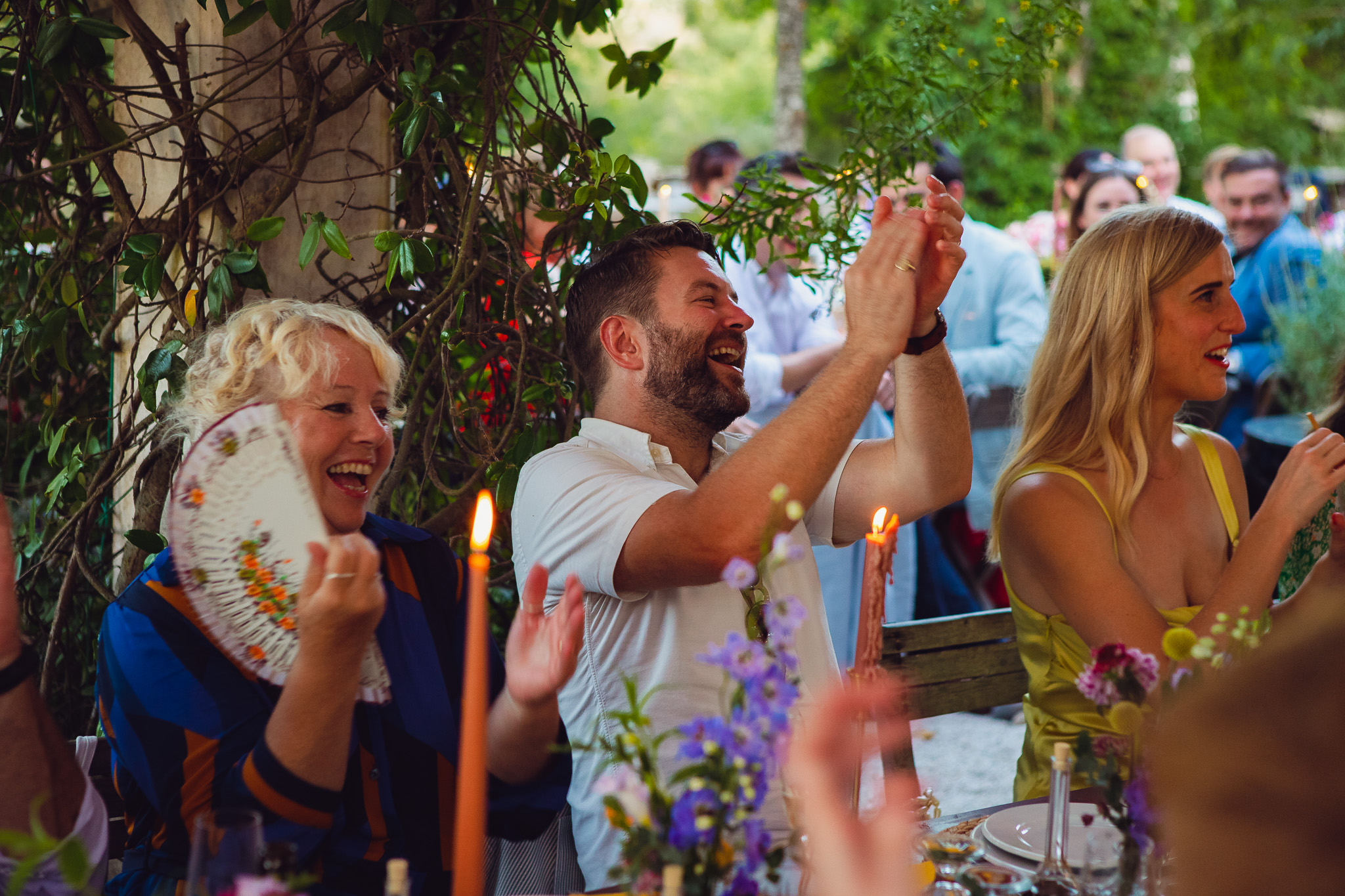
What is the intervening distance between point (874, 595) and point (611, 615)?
83 centimetres

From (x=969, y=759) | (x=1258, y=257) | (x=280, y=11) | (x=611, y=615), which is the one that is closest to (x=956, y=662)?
(x=611, y=615)

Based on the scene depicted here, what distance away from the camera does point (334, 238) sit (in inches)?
67.9

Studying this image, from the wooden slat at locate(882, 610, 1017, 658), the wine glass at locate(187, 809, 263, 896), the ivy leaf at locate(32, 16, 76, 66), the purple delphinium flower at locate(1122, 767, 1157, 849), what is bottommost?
the wine glass at locate(187, 809, 263, 896)

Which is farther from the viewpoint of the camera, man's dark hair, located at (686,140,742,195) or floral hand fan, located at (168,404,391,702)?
man's dark hair, located at (686,140,742,195)

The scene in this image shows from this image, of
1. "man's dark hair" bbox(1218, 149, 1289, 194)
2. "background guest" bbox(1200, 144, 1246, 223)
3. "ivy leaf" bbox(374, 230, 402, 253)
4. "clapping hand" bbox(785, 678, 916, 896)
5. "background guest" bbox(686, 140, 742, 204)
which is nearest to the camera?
"clapping hand" bbox(785, 678, 916, 896)

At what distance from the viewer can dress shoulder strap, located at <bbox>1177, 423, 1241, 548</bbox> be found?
2225 millimetres

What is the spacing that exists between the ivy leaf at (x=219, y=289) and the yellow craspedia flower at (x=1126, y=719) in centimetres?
133

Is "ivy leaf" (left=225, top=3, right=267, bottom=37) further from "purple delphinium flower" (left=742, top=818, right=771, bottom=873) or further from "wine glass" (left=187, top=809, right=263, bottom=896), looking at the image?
"purple delphinium flower" (left=742, top=818, right=771, bottom=873)

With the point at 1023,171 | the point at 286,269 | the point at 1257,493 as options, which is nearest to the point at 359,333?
the point at 286,269

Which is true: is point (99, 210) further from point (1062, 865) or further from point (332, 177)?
point (1062, 865)

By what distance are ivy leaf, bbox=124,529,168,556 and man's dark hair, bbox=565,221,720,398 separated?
0.73m

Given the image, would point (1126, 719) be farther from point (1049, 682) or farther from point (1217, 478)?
point (1217, 478)

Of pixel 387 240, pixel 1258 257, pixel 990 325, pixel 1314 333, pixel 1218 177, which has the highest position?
pixel 1218 177

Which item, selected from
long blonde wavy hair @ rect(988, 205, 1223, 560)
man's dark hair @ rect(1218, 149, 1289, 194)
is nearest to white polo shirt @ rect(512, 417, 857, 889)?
long blonde wavy hair @ rect(988, 205, 1223, 560)
